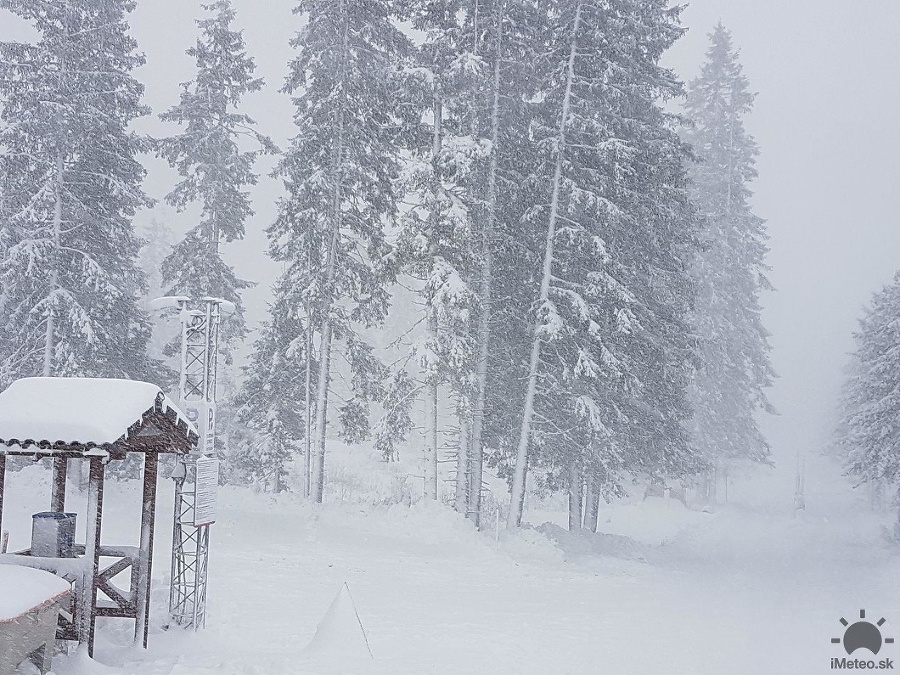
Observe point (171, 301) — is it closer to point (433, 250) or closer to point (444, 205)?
point (433, 250)

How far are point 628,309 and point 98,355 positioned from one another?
1537cm

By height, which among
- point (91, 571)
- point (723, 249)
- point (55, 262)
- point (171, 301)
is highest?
point (723, 249)

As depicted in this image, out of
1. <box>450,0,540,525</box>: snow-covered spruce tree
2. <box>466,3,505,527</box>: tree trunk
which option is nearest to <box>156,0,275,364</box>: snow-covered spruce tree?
<box>450,0,540,525</box>: snow-covered spruce tree

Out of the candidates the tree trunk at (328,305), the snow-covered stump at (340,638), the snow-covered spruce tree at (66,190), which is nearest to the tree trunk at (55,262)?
the snow-covered spruce tree at (66,190)

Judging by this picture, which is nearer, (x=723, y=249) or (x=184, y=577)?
(x=184, y=577)

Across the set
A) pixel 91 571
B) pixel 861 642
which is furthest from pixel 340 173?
pixel 861 642

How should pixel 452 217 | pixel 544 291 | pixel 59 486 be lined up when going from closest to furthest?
pixel 59 486
pixel 452 217
pixel 544 291

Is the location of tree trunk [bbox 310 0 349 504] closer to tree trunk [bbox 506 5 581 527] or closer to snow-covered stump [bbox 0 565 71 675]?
tree trunk [bbox 506 5 581 527]

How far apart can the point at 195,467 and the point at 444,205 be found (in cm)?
1074

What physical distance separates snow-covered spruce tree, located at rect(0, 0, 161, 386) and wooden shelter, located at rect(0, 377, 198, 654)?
1140cm

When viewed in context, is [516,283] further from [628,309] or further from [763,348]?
[763,348]

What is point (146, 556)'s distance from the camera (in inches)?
376

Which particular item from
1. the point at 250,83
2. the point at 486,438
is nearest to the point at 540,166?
the point at 486,438

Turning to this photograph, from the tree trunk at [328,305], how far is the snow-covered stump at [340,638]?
1144cm
